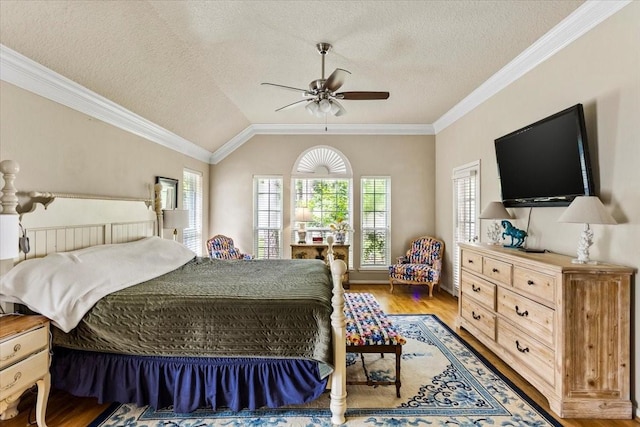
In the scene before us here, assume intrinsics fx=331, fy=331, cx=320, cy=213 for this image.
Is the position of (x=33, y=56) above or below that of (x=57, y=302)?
above

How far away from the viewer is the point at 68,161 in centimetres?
306

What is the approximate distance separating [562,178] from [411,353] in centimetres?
209

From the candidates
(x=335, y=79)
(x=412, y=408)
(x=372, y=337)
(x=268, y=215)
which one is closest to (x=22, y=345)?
(x=372, y=337)

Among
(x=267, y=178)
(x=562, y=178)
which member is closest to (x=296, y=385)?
(x=562, y=178)

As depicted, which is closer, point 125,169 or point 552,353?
point 552,353

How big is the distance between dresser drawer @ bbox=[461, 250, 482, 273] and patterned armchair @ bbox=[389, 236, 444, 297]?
156 cm

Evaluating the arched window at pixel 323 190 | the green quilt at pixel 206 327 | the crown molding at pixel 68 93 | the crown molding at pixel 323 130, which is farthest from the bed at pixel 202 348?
the crown molding at pixel 323 130

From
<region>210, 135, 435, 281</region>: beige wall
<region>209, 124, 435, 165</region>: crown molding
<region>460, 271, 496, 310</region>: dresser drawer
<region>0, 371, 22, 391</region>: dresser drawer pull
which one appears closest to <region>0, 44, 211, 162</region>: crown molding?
<region>209, 124, 435, 165</region>: crown molding

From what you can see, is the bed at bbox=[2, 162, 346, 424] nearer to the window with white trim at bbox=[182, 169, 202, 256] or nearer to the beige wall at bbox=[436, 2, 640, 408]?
the beige wall at bbox=[436, 2, 640, 408]

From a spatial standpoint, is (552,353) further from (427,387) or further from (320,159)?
(320,159)

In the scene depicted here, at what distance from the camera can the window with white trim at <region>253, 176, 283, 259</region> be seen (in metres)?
6.36

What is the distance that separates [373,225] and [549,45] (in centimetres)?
389

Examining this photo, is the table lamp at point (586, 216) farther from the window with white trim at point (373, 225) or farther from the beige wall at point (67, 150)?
the beige wall at point (67, 150)

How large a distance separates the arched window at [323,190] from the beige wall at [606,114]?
3237 millimetres
